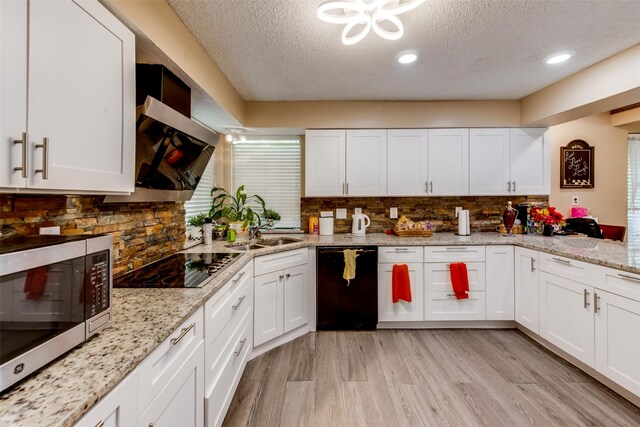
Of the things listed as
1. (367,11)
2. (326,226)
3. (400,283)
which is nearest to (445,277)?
(400,283)

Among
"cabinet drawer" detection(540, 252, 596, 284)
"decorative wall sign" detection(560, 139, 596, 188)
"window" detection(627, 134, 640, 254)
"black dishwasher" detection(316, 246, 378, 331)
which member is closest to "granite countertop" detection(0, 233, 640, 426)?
"cabinet drawer" detection(540, 252, 596, 284)

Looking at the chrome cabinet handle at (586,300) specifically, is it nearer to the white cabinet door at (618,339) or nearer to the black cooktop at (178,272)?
the white cabinet door at (618,339)

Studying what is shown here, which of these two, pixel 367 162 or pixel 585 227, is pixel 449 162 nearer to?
pixel 367 162

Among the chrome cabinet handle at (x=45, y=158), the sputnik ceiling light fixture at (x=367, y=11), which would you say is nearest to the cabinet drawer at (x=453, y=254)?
the sputnik ceiling light fixture at (x=367, y=11)

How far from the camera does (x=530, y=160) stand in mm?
3266

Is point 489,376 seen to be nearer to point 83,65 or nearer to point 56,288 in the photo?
point 56,288

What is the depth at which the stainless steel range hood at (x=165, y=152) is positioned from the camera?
146 centimetres

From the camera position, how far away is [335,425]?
173 cm

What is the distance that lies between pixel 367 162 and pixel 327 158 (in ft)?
1.47

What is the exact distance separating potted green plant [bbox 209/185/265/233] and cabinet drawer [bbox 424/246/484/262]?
1879 mm

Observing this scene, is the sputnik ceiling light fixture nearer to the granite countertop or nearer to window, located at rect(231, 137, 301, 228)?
the granite countertop

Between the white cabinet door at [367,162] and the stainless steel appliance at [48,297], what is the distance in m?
2.60

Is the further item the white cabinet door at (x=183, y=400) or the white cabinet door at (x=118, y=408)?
the white cabinet door at (x=183, y=400)

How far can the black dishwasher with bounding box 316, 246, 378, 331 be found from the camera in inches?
113
